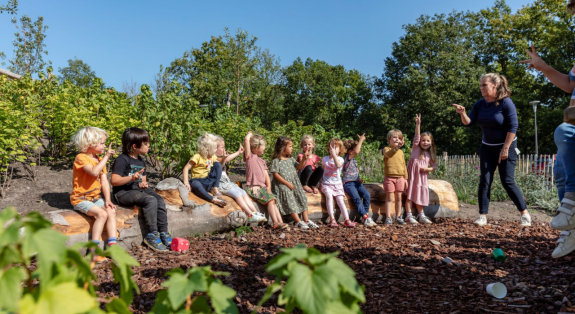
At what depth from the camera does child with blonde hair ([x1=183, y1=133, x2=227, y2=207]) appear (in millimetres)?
4922

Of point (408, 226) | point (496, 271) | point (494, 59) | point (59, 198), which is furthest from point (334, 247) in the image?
point (494, 59)

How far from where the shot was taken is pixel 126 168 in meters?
4.37

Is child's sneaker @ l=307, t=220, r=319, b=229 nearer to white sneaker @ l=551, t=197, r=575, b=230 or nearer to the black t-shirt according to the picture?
the black t-shirt

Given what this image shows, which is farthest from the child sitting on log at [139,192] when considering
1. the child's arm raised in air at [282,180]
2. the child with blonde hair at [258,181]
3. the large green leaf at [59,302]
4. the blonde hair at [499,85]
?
the blonde hair at [499,85]

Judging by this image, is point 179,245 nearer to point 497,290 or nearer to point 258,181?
point 258,181

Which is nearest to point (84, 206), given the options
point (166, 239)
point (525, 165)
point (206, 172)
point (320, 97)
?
point (166, 239)

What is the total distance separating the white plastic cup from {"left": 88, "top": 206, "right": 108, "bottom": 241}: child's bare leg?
135 inches

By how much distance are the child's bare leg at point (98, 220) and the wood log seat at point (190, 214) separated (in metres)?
0.08

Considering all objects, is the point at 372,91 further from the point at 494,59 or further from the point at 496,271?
the point at 496,271

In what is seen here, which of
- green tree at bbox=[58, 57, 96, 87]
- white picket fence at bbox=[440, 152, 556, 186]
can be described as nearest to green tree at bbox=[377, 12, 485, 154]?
white picket fence at bbox=[440, 152, 556, 186]

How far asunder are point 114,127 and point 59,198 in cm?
163

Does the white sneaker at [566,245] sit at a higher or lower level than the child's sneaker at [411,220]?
higher

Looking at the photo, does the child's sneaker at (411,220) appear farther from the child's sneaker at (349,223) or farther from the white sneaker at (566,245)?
the white sneaker at (566,245)

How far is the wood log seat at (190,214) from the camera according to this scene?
3729mm
